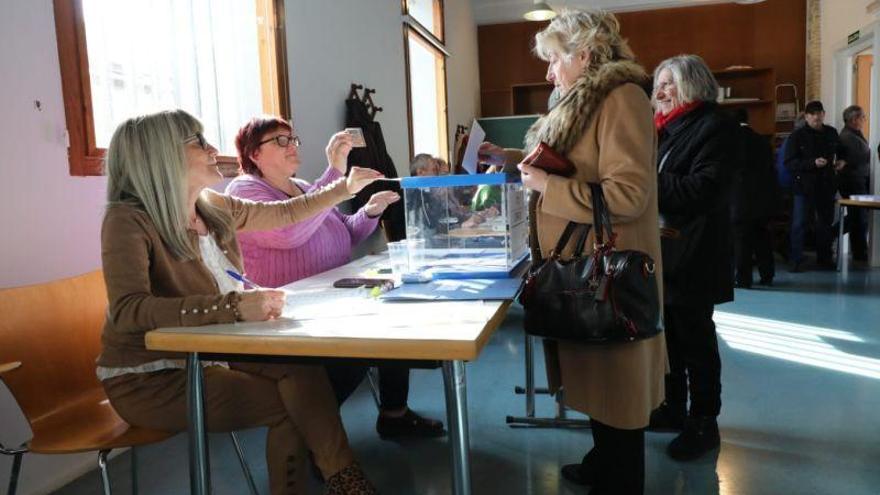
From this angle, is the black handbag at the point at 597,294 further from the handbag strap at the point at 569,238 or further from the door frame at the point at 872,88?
the door frame at the point at 872,88

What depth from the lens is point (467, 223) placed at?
6.32 feet

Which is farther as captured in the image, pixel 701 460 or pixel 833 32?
pixel 833 32

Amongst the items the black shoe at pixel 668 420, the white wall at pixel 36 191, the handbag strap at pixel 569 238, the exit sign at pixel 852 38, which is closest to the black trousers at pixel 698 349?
the black shoe at pixel 668 420

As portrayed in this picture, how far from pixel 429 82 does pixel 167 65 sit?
4155mm

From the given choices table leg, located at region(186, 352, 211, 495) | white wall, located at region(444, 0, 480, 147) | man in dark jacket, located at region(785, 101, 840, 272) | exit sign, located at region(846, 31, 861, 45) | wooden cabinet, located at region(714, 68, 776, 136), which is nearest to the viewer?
table leg, located at region(186, 352, 211, 495)

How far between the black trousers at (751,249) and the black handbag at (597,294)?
4.28 metres

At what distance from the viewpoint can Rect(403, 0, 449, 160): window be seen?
6234 mm

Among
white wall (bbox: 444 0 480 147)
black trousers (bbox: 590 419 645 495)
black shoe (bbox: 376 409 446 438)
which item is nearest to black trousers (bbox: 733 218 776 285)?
white wall (bbox: 444 0 480 147)

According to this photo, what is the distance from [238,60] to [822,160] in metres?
5.11

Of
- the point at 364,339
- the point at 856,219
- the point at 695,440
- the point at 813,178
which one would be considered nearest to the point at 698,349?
the point at 695,440

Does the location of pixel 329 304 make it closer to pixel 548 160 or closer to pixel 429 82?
pixel 548 160

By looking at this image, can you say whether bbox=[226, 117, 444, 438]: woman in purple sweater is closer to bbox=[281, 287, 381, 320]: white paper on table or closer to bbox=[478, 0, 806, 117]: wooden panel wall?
bbox=[281, 287, 381, 320]: white paper on table

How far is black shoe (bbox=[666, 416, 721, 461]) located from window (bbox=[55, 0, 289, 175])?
69.8 inches

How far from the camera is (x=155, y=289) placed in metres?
1.52
